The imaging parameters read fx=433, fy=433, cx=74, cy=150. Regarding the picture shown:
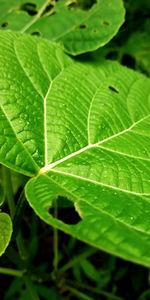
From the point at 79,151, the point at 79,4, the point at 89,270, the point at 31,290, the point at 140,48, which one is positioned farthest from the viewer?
the point at 140,48

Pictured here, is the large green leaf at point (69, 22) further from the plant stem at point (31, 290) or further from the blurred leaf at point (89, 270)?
the blurred leaf at point (89, 270)

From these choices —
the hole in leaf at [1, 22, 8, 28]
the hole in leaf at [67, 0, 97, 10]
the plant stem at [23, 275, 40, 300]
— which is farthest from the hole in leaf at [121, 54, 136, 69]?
the plant stem at [23, 275, 40, 300]

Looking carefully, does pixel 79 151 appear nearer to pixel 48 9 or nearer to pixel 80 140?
pixel 80 140

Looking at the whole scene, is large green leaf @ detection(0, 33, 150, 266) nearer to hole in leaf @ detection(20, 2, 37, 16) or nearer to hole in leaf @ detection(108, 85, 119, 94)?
hole in leaf @ detection(108, 85, 119, 94)

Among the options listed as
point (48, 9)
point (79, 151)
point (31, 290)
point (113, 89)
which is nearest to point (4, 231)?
point (79, 151)

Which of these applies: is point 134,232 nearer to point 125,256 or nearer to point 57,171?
point 125,256

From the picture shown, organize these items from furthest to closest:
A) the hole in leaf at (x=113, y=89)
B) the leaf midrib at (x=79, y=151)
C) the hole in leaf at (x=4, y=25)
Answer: the hole in leaf at (x=4, y=25) < the hole in leaf at (x=113, y=89) < the leaf midrib at (x=79, y=151)

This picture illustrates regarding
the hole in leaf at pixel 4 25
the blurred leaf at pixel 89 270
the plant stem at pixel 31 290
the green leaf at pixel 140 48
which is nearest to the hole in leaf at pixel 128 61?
the green leaf at pixel 140 48
